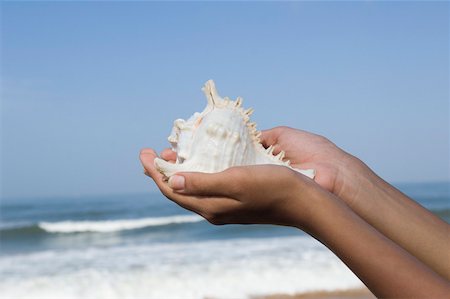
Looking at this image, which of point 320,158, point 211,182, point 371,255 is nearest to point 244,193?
point 211,182

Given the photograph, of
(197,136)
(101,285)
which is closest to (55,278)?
(101,285)

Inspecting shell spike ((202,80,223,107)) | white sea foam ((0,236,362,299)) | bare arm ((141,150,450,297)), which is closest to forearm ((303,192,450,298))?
bare arm ((141,150,450,297))

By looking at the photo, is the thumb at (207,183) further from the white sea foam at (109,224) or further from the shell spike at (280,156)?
the white sea foam at (109,224)

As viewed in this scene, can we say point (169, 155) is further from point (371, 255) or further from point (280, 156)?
point (371, 255)

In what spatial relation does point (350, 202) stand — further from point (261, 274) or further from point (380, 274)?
point (261, 274)

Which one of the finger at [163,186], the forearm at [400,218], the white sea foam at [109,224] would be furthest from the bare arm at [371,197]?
the white sea foam at [109,224]

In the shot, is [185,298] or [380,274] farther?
[185,298]

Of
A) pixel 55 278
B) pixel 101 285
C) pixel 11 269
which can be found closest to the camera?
pixel 101 285

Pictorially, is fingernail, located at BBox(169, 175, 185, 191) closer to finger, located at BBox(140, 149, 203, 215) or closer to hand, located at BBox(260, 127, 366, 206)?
finger, located at BBox(140, 149, 203, 215)
